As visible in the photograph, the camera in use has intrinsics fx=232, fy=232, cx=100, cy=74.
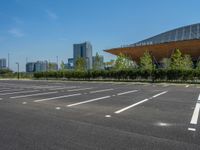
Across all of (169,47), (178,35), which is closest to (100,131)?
(169,47)

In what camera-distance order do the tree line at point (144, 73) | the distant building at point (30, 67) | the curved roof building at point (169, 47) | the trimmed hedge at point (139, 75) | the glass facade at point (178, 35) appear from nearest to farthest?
the trimmed hedge at point (139, 75)
the tree line at point (144, 73)
the curved roof building at point (169, 47)
the glass facade at point (178, 35)
the distant building at point (30, 67)

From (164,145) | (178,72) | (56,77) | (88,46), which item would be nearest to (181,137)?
(164,145)

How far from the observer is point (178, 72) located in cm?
3509

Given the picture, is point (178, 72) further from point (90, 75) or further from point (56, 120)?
point (56, 120)

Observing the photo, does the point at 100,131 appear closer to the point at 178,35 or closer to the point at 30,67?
the point at 178,35

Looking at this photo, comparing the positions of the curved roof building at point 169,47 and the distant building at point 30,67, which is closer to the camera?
the curved roof building at point 169,47

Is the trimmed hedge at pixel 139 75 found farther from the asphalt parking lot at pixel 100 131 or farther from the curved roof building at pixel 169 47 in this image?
the asphalt parking lot at pixel 100 131

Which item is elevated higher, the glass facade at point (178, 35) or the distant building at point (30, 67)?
the glass facade at point (178, 35)

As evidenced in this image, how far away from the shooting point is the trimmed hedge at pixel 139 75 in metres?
34.4

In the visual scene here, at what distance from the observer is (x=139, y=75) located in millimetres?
39094

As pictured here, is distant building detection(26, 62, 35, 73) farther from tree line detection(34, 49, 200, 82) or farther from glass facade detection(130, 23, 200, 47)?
tree line detection(34, 49, 200, 82)

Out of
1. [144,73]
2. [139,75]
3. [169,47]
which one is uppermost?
[169,47]

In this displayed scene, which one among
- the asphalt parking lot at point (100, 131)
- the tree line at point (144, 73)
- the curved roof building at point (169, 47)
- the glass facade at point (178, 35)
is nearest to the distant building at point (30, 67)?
the glass facade at point (178, 35)

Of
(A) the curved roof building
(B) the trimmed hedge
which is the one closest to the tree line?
(B) the trimmed hedge
